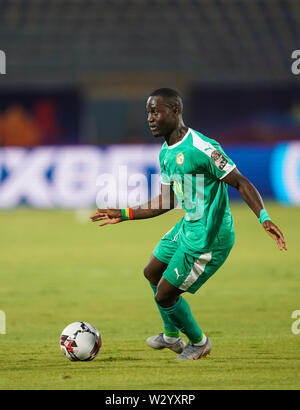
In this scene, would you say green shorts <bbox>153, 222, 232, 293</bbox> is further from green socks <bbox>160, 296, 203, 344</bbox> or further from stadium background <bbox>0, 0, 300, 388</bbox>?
stadium background <bbox>0, 0, 300, 388</bbox>

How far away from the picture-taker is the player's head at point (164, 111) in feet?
19.5

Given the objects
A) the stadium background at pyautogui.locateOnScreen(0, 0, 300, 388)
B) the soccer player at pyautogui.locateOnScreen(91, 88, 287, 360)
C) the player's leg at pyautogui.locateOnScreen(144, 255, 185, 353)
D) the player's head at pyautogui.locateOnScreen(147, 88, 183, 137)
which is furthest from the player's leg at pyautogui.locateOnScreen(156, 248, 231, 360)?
the stadium background at pyautogui.locateOnScreen(0, 0, 300, 388)

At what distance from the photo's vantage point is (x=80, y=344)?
20.0ft

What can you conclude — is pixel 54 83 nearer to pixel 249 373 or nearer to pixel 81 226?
pixel 81 226

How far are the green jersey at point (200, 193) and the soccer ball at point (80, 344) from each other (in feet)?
3.36

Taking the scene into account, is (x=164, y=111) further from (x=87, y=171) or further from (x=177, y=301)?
(x=87, y=171)

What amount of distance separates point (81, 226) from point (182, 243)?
1188cm

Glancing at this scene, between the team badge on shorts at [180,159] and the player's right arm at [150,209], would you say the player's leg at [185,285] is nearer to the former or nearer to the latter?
the player's right arm at [150,209]

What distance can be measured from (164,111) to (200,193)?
0.65 meters

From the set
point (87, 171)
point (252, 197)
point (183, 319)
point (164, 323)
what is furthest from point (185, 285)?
point (87, 171)

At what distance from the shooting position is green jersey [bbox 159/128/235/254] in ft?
19.3

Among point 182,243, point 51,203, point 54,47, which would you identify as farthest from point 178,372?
point 54,47

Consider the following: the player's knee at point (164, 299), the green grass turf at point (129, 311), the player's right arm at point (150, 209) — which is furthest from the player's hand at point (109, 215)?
the green grass turf at point (129, 311)
